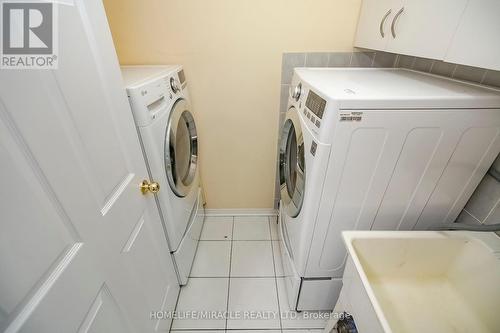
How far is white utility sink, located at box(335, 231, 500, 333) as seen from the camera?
2.57 feet

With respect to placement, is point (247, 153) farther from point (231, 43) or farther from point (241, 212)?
point (231, 43)

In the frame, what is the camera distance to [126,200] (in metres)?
0.81

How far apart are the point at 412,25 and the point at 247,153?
119 centimetres

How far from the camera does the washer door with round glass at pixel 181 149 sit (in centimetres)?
113

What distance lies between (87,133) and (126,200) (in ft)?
0.94

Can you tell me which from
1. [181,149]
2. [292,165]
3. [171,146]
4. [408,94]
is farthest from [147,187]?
[408,94]

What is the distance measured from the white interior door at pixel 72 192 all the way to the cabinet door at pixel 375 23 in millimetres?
1198

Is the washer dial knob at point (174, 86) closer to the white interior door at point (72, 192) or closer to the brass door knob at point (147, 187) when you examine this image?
the white interior door at point (72, 192)

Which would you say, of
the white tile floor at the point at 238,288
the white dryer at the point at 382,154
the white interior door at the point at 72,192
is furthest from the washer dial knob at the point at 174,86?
the white tile floor at the point at 238,288

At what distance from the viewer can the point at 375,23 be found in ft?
3.83

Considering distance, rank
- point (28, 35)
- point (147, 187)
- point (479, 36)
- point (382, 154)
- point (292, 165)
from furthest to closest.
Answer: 1. point (292, 165)
2. point (147, 187)
3. point (382, 154)
4. point (479, 36)
5. point (28, 35)

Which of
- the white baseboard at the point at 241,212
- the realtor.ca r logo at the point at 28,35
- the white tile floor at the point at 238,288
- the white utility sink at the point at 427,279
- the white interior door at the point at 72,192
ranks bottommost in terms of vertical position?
the white tile floor at the point at 238,288

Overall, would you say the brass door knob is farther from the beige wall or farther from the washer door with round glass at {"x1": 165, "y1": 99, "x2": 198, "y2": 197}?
the beige wall

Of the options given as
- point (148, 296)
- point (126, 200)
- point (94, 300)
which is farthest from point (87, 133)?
point (148, 296)
